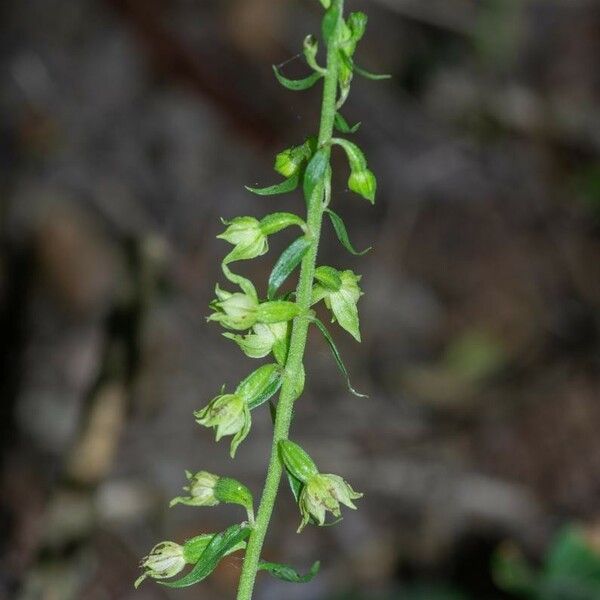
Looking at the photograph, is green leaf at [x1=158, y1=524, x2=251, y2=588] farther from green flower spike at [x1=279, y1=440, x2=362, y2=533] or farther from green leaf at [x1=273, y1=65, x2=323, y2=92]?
green leaf at [x1=273, y1=65, x2=323, y2=92]

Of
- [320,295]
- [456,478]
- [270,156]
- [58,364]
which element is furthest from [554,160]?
[320,295]

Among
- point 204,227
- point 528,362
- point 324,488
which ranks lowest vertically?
point 324,488

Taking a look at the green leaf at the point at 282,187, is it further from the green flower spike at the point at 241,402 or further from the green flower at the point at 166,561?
the green flower at the point at 166,561

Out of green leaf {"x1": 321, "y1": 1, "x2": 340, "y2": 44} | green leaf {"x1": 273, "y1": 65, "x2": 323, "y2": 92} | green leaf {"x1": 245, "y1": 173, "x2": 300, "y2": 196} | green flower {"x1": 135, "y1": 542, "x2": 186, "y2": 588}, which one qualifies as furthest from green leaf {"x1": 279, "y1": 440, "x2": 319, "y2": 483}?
green leaf {"x1": 321, "y1": 1, "x2": 340, "y2": 44}

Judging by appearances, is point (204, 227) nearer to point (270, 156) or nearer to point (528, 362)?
point (270, 156)

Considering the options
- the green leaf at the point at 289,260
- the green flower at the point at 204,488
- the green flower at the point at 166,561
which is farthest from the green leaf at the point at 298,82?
the green flower at the point at 166,561

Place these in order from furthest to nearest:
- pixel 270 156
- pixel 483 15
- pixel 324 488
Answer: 1. pixel 483 15
2. pixel 270 156
3. pixel 324 488

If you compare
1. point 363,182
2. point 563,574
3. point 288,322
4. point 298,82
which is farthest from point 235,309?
point 563,574

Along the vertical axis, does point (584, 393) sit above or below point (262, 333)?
above
